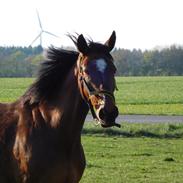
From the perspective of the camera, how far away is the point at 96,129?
66.8 feet

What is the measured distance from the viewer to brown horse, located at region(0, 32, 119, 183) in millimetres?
5742

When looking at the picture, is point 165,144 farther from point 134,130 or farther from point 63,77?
point 63,77

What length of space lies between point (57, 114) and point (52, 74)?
0.50 metres

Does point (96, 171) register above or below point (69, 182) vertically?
below

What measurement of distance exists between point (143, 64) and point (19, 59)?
4009 centimetres

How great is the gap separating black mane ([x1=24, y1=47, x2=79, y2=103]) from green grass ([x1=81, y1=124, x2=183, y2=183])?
469 cm

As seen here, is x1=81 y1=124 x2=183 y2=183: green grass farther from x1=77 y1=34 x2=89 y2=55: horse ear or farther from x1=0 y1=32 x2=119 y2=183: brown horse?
x1=77 y1=34 x2=89 y2=55: horse ear

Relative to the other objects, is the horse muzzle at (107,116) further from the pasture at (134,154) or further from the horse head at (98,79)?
the pasture at (134,154)

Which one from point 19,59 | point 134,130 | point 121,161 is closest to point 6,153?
point 121,161

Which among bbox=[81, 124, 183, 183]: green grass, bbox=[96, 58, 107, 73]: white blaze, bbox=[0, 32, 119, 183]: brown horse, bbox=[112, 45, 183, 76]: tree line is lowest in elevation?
bbox=[112, 45, 183, 76]: tree line

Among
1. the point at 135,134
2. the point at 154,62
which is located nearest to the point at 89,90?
the point at 135,134

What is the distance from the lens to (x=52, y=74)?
6.41 metres

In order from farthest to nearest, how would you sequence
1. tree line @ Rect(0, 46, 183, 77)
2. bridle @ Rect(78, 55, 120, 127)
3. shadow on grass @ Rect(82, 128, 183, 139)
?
tree line @ Rect(0, 46, 183, 77) → shadow on grass @ Rect(82, 128, 183, 139) → bridle @ Rect(78, 55, 120, 127)

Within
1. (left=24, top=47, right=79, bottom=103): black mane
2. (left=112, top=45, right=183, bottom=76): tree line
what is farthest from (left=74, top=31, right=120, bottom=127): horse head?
(left=112, top=45, right=183, bottom=76): tree line
